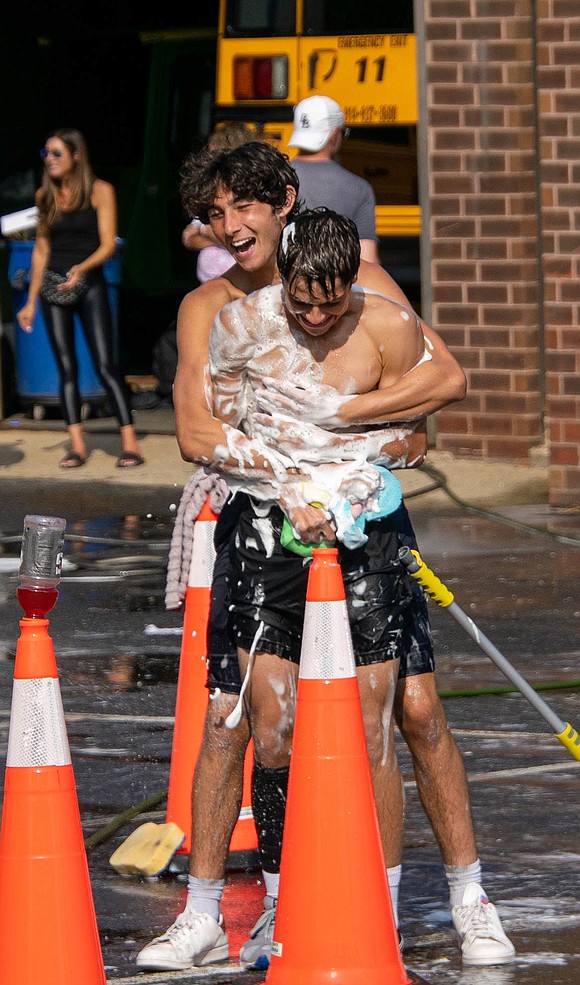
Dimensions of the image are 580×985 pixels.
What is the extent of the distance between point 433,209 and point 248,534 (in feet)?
24.1

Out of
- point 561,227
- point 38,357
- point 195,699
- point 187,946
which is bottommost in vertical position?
point 187,946

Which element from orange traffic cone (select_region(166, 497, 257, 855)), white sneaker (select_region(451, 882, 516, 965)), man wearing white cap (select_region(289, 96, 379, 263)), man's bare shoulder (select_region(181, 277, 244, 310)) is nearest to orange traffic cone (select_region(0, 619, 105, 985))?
white sneaker (select_region(451, 882, 516, 965))

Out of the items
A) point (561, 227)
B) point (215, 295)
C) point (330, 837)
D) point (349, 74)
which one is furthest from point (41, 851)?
point (349, 74)

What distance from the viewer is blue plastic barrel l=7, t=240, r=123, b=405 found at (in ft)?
44.1

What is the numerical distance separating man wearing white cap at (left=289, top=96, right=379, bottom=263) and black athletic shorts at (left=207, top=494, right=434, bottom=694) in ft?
13.9

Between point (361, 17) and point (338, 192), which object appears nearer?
point (338, 192)

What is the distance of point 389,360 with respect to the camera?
4531 millimetres

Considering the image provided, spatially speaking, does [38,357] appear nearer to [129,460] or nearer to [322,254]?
[129,460]

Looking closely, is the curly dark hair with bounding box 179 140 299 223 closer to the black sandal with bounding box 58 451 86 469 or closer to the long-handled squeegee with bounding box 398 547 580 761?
the long-handled squeegee with bounding box 398 547 580 761

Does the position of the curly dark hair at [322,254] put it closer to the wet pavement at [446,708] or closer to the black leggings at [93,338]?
the wet pavement at [446,708]

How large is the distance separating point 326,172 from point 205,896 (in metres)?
→ 4.95

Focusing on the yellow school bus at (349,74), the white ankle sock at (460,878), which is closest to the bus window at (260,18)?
the yellow school bus at (349,74)

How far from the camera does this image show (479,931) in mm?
4445

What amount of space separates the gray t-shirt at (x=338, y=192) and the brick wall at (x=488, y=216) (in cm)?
247
